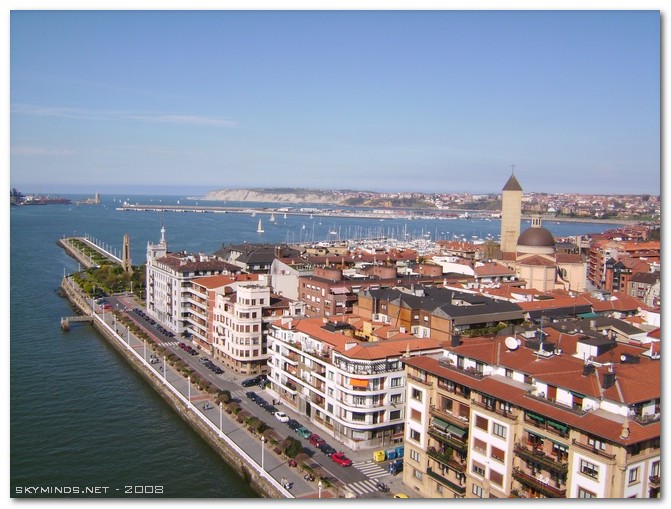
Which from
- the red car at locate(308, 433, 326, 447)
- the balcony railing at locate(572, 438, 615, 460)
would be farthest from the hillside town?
the red car at locate(308, 433, 326, 447)

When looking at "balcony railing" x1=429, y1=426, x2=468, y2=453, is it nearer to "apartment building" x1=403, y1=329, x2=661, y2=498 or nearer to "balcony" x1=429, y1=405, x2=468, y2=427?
"apartment building" x1=403, y1=329, x2=661, y2=498

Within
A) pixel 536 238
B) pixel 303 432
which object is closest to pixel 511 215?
pixel 536 238

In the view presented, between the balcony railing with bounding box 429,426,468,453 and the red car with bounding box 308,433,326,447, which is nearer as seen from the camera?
the balcony railing with bounding box 429,426,468,453

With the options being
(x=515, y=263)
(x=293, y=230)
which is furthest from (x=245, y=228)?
(x=515, y=263)

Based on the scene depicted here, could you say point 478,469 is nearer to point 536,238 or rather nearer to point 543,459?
point 543,459

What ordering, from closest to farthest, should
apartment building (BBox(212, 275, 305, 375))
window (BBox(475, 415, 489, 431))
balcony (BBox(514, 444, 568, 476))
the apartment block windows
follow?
balcony (BBox(514, 444, 568, 476)) < the apartment block windows < window (BBox(475, 415, 489, 431)) < apartment building (BBox(212, 275, 305, 375))
